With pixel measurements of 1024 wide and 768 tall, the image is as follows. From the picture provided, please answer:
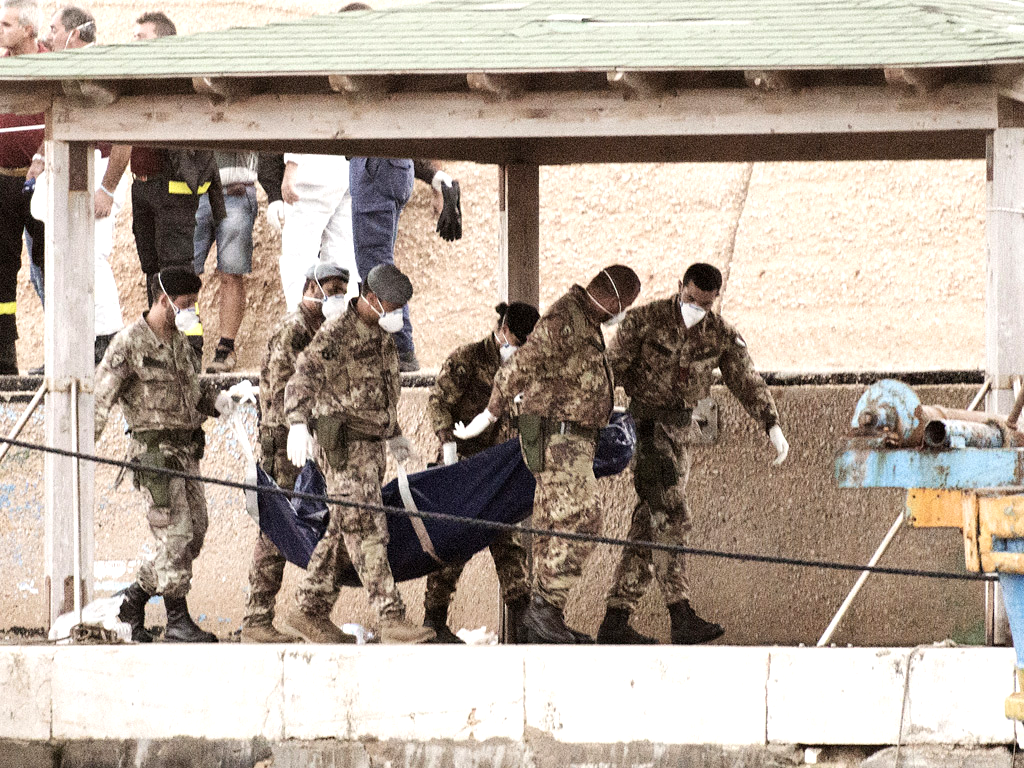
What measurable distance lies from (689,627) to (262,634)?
206 cm

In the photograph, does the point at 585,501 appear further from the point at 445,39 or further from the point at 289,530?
the point at 445,39

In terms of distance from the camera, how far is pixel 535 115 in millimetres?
7828

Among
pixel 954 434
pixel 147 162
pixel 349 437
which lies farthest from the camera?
pixel 147 162

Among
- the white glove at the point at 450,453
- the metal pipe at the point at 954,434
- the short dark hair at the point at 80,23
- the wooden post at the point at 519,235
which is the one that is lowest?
the white glove at the point at 450,453

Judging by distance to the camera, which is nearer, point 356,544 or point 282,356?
point 356,544

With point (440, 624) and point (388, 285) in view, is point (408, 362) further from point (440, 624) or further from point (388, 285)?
point (388, 285)

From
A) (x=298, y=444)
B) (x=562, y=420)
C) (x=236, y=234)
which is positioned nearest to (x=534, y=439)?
(x=562, y=420)

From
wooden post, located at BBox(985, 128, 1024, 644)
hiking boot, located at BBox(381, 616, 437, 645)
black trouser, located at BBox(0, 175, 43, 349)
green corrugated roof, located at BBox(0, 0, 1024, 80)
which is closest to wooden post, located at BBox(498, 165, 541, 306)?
green corrugated roof, located at BBox(0, 0, 1024, 80)

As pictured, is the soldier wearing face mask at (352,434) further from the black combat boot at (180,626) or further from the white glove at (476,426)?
the black combat boot at (180,626)

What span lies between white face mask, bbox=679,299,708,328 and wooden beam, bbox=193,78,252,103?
231cm

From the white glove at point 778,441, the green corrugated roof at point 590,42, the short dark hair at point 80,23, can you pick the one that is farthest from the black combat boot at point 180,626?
the short dark hair at point 80,23

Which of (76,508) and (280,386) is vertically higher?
(280,386)

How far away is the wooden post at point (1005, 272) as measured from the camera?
24.6 ft

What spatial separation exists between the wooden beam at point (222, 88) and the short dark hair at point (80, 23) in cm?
363
